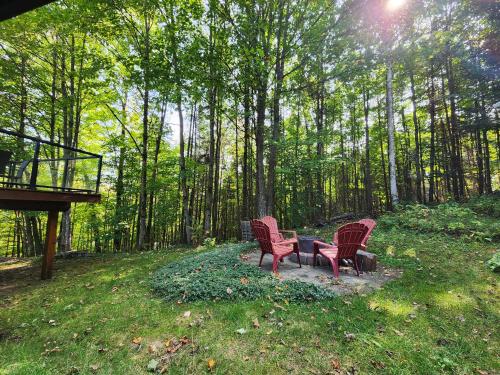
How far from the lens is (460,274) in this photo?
4.49 metres

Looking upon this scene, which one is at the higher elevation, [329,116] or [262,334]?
A: [329,116]

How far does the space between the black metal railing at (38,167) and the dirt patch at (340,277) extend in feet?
17.3

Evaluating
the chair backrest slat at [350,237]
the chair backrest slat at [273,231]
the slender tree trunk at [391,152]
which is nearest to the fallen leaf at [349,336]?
the chair backrest slat at [350,237]

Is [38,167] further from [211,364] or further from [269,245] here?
[211,364]

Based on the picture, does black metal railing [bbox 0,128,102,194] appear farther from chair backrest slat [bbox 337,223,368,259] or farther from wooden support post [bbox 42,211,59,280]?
chair backrest slat [bbox 337,223,368,259]

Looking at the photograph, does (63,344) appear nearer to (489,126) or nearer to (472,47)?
(489,126)

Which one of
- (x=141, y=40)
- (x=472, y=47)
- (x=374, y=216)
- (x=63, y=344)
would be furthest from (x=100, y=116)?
(x=472, y=47)

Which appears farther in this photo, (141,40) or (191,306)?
(141,40)

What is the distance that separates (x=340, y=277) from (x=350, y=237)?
86cm

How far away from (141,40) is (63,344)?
10507mm

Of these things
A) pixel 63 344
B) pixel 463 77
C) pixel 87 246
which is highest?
pixel 463 77

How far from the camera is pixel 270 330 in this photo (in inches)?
114

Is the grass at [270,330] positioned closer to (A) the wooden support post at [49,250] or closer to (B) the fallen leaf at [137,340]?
(B) the fallen leaf at [137,340]

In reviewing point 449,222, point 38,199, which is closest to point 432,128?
point 449,222
